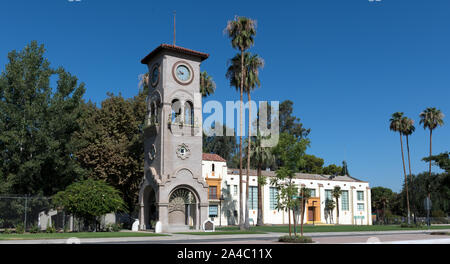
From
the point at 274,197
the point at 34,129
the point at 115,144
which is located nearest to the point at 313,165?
the point at 274,197

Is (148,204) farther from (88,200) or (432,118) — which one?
(432,118)

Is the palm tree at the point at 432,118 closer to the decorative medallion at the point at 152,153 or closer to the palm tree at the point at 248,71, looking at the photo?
the palm tree at the point at 248,71

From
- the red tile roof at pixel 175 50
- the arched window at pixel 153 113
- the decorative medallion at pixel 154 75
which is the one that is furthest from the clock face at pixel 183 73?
the arched window at pixel 153 113

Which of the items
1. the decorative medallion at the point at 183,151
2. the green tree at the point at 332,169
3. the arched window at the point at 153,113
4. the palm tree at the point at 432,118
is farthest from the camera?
the green tree at the point at 332,169

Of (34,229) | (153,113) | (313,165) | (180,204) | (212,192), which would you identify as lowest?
(34,229)

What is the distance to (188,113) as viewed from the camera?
4034cm

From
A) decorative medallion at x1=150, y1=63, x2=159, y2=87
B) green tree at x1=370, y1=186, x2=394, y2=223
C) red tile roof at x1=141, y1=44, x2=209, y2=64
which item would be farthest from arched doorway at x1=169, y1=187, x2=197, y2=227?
green tree at x1=370, y1=186, x2=394, y2=223

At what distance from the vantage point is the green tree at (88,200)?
1315 inches

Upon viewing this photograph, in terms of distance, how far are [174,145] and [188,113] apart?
4.10 m

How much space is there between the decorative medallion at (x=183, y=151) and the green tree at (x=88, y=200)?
6.54 meters

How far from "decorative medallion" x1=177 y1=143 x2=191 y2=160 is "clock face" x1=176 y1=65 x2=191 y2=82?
624 cm

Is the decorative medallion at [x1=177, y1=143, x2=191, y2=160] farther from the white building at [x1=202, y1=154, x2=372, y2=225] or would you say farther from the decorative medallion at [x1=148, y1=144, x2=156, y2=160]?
the white building at [x1=202, y1=154, x2=372, y2=225]

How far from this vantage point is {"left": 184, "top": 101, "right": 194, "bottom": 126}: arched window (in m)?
39.8
